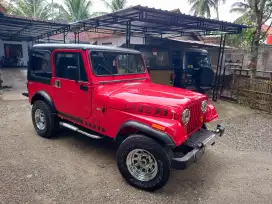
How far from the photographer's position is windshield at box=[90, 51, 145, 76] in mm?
3617

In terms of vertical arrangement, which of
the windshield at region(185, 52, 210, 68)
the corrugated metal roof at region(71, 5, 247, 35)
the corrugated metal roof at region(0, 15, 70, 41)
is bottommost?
the windshield at region(185, 52, 210, 68)

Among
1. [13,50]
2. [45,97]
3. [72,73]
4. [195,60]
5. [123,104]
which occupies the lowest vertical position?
[45,97]

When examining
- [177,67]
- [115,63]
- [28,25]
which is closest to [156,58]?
[177,67]

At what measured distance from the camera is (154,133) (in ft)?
8.92

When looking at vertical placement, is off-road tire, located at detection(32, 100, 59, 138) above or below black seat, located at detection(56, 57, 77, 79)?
below

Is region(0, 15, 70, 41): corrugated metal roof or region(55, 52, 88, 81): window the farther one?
region(0, 15, 70, 41): corrugated metal roof

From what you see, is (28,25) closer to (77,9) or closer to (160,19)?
(160,19)

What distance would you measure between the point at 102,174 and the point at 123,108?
1.12 meters

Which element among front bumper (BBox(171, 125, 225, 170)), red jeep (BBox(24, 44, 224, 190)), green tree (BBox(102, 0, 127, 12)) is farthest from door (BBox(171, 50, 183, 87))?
green tree (BBox(102, 0, 127, 12))

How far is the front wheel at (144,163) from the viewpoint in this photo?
274cm

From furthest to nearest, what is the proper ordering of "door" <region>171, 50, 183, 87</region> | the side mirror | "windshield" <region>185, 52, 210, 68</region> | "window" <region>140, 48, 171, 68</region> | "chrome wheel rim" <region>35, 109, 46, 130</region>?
"windshield" <region>185, 52, 210, 68</region> → "door" <region>171, 50, 183, 87</region> → "window" <region>140, 48, 171, 68</region> → "chrome wheel rim" <region>35, 109, 46, 130</region> → the side mirror

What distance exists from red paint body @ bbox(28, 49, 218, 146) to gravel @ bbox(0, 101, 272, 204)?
65cm

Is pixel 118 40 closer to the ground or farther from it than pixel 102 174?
farther from it

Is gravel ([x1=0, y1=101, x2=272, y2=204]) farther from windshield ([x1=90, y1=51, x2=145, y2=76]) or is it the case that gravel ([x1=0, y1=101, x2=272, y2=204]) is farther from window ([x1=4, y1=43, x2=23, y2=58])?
window ([x1=4, y1=43, x2=23, y2=58])
